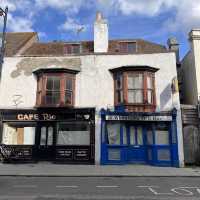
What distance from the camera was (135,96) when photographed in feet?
57.2

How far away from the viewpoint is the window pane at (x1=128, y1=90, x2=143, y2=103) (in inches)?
682

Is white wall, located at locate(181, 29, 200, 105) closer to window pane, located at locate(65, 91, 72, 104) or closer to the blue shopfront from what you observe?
the blue shopfront

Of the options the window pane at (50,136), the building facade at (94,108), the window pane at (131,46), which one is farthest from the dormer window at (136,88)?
the window pane at (50,136)

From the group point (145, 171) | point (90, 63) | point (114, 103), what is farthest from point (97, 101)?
point (145, 171)

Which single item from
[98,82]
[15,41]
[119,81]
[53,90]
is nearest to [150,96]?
[119,81]

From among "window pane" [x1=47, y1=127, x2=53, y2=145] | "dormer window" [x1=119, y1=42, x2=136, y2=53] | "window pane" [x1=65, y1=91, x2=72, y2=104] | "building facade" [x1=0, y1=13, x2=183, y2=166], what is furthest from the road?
"dormer window" [x1=119, y1=42, x2=136, y2=53]

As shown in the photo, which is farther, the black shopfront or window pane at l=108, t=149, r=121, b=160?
the black shopfront

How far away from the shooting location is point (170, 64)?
1784 centimetres

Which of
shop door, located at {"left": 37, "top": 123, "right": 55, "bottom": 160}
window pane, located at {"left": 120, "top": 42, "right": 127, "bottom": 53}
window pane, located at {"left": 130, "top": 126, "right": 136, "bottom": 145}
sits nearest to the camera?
window pane, located at {"left": 130, "top": 126, "right": 136, "bottom": 145}

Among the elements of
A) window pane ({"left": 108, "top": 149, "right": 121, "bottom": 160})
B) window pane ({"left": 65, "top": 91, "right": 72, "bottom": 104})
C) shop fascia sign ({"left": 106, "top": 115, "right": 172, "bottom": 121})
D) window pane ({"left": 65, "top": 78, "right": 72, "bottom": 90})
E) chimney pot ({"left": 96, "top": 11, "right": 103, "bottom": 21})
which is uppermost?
chimney pot ({"left": 96, "top": 11, "right": 103, "bottom": 21})

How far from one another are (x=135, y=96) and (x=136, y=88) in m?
0.51

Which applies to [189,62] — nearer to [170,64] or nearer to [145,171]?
[170,64]

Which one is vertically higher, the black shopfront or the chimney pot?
the chimney pot

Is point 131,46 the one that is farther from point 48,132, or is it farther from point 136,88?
point 48,132
